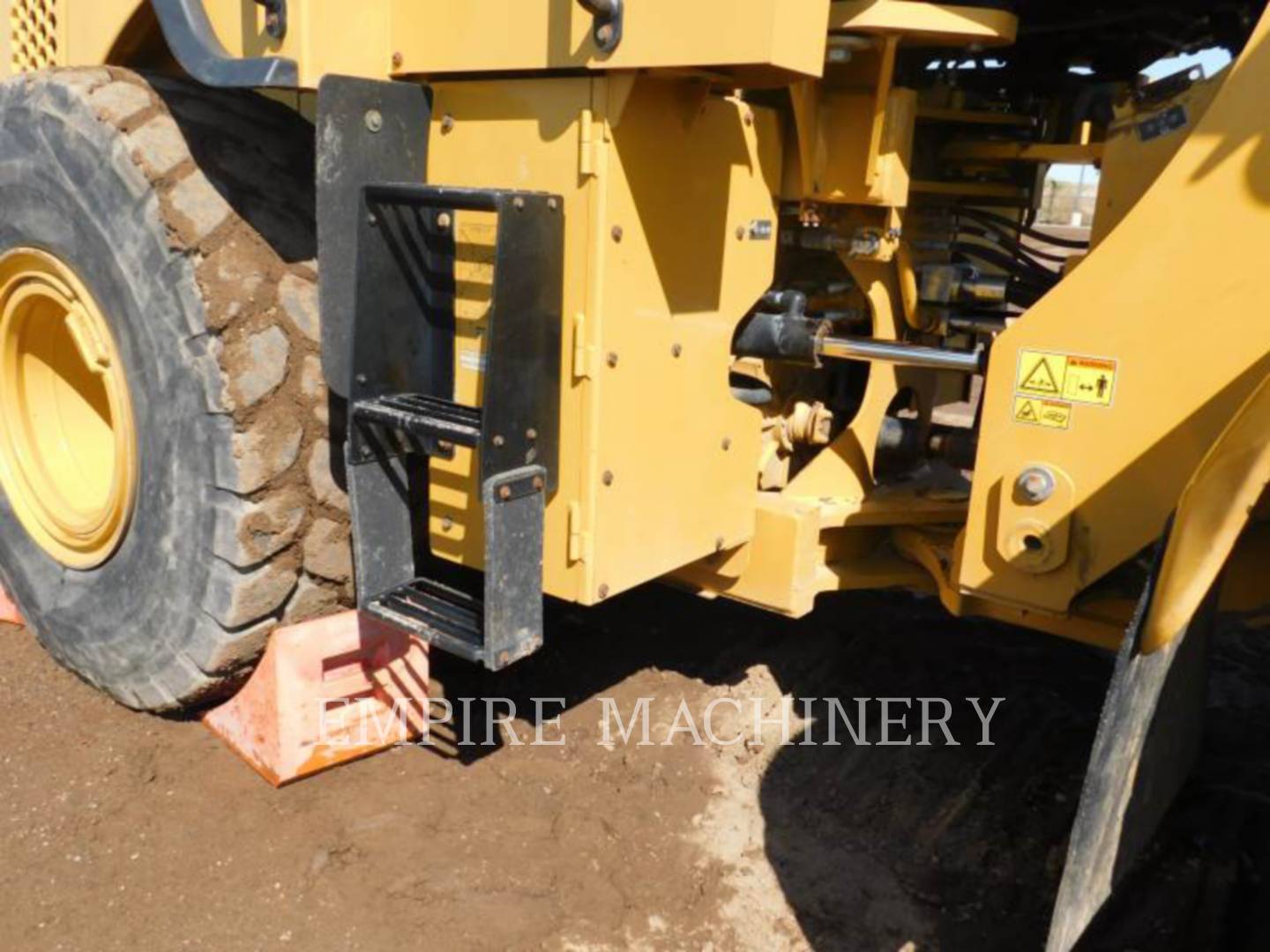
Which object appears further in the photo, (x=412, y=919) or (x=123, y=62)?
(x=123, y=62)

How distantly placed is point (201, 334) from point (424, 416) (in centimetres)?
48

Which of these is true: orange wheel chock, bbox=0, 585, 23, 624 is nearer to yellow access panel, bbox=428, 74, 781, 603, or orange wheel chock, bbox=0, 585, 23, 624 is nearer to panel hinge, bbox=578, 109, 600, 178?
yellow access panel, bbox=428, 74, 781, 603

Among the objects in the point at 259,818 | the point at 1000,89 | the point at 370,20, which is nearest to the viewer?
the point at 370,20

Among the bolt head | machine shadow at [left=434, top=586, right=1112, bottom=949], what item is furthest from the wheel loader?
machine shadow at [left=434, top=586, right=1112, bottom=949]

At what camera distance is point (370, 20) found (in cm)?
200

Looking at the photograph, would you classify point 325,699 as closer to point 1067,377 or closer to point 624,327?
point 624,327

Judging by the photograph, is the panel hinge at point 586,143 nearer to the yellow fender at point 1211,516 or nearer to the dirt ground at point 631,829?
the yellow fender at point 1211,516

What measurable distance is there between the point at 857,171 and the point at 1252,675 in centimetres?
180

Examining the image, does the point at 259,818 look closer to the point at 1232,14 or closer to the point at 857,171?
the point at 857,171

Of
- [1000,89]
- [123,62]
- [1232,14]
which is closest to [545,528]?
[123,62]

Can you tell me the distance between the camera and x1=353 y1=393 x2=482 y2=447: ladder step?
1942mm

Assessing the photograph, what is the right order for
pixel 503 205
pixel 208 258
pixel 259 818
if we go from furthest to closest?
1. pixel 259 818
2. pixel 208 258
3. pixel 503 205

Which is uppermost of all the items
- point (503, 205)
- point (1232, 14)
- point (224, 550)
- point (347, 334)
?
point (1232, 14)

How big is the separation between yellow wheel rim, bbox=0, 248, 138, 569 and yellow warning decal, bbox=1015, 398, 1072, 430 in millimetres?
1741
